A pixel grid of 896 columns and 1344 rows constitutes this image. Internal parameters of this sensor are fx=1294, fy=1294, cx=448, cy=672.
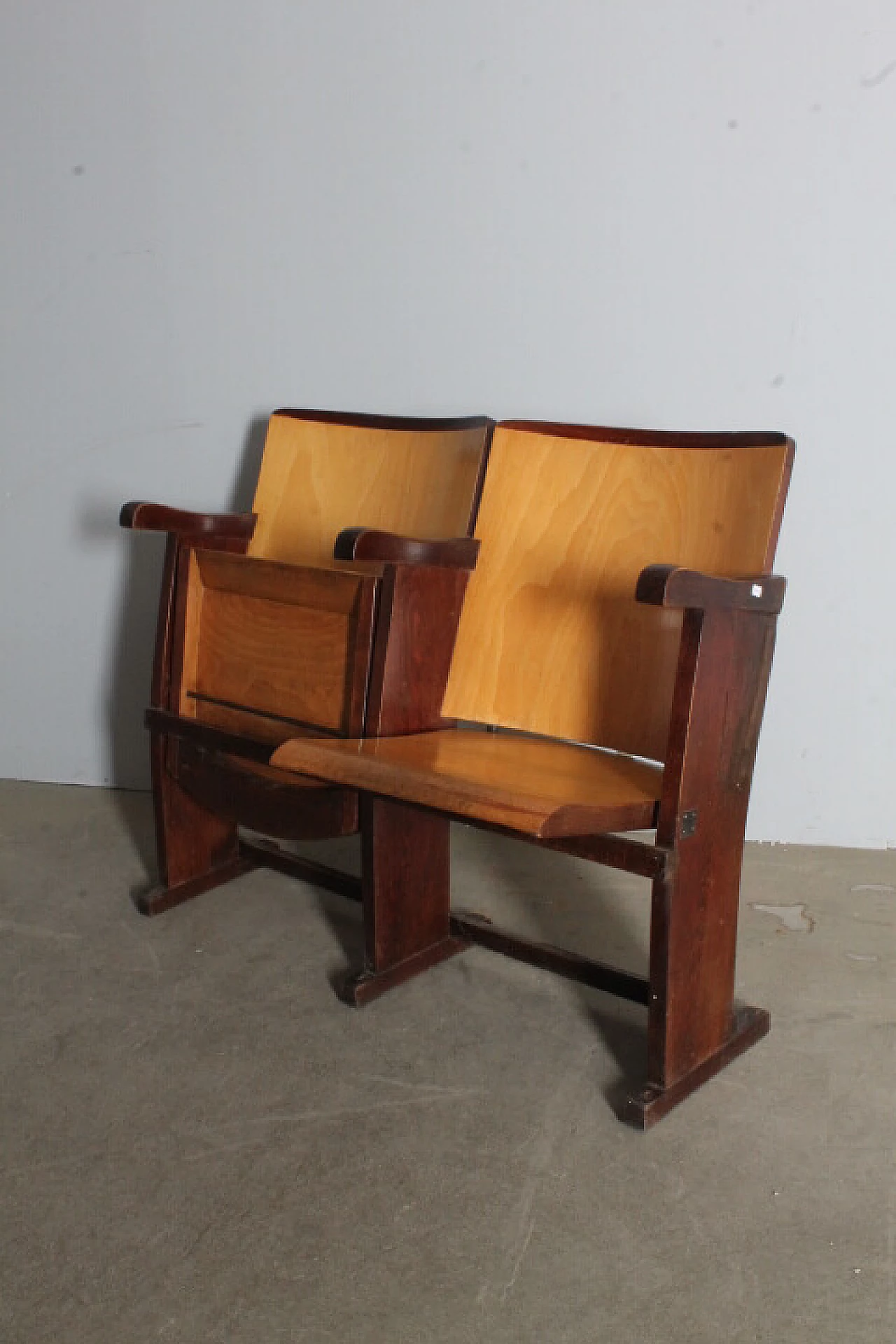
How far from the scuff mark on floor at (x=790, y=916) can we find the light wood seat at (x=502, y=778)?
531 millimetres

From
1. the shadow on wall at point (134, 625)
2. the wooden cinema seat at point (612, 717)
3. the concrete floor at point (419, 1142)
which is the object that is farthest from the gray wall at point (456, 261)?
the concrete floor at point (419, 1142)

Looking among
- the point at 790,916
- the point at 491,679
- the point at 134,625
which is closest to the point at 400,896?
the point at 491,679

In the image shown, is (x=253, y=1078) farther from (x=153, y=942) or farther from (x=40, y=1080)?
(x=153, y=942)

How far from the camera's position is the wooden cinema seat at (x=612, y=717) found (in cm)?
A: 164

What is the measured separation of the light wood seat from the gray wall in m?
0.82

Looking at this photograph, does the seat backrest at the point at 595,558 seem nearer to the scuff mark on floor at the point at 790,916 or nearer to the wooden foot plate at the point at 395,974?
the wooden foot plate at the point at 395,974

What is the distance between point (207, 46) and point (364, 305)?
2.02ft

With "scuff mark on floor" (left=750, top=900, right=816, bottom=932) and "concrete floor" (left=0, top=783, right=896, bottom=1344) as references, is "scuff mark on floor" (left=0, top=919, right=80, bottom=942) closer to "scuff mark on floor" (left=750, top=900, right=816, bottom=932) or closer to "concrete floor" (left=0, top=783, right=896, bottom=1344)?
"concrete floor" (left=0, top=783, right=896, bottom=1344)

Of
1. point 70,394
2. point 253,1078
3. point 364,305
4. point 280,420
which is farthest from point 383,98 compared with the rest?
point 253,1078

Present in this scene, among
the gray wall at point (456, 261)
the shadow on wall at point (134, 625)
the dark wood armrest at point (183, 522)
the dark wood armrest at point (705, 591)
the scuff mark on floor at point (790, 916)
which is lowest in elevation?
the scuff mark on floor at point (790, 916)

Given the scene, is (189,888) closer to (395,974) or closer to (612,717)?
(395,974)

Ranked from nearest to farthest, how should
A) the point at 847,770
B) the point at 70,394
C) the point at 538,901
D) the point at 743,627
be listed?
the point at 743,627, the point at 538,901, the point at 847,770, the point at 70,394

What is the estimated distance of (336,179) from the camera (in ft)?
8.49

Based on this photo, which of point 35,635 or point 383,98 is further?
point 35,635
